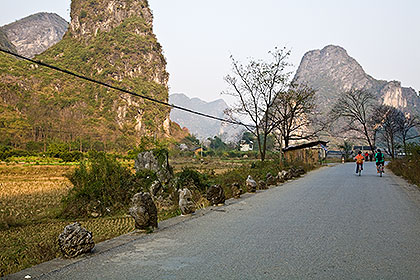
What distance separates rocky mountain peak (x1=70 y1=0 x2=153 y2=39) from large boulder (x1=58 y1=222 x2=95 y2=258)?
466ft

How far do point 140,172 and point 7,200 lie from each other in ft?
18.4

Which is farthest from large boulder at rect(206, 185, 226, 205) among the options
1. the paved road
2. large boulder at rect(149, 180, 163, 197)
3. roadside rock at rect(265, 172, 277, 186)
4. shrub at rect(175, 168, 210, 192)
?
roadside rock at rect(265, 172, 277, 186)

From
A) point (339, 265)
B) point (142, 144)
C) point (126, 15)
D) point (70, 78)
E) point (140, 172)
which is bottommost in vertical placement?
point (339, 265)

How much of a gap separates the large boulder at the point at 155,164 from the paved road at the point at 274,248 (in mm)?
4463

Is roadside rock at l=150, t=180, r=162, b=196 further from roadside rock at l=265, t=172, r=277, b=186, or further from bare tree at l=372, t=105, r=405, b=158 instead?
bare tree at l=372, t=105, r=405, b=158

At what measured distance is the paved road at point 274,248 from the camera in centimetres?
468

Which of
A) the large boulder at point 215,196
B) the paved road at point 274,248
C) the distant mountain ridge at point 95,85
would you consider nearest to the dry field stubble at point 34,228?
the large boulder at point 215,196

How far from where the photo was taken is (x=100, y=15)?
139125mm

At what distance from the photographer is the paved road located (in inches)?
184

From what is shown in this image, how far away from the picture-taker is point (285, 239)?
6.50 m

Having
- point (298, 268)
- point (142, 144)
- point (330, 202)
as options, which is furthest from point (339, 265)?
point (142, 144)

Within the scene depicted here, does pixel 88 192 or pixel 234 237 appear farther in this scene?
pixel 88 192

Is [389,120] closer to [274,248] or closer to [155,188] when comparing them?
[155,188]

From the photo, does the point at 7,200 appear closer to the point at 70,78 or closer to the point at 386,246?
the point at 386,246
